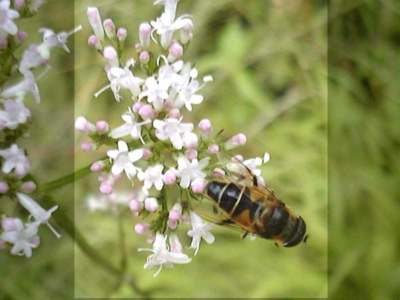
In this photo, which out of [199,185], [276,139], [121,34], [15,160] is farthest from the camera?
[276,139]

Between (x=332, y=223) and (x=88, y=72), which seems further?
(x=88, y=72)

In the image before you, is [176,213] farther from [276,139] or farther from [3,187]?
[276,139]

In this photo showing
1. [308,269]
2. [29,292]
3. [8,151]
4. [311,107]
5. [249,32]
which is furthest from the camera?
[249,32]

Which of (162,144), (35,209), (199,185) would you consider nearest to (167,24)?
(162,144)

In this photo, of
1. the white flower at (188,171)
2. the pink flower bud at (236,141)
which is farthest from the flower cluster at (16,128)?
the pink flower bud at (236,141)

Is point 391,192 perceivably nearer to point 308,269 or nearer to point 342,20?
point 308,269

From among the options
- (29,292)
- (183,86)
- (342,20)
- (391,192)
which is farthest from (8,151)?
(342,20)
